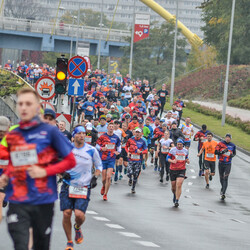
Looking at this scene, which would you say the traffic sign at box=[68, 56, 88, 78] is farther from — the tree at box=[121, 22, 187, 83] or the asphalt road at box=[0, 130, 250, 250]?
the tree at box=[121, 22, 187, 83]

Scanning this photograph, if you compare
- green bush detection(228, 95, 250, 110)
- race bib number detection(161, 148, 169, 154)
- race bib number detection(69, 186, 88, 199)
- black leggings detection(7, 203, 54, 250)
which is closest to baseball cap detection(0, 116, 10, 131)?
race bib number detection(69, 186, 88, 199)

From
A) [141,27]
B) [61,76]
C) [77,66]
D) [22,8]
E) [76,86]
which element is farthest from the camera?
[22,8]

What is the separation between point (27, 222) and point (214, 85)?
6165 centimetres

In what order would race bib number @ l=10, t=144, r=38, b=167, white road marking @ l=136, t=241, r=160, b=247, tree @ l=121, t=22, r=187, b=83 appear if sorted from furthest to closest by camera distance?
tree @ l=121, t=22, r=187, b=83 < white road marking @ l=136, t=241, r=160, b=247 < race bib number @ l=10, t=144, r=38, b=167

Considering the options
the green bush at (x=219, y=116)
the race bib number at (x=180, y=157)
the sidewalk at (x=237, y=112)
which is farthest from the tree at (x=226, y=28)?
the race bib number at (x=180, y=157)

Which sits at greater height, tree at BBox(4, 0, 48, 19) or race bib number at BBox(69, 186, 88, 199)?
tree at BBox(4, 0, 48, 19)

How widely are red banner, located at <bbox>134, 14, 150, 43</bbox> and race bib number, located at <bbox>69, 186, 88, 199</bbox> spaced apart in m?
53.7

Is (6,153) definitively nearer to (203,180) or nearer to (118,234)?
(118,234)

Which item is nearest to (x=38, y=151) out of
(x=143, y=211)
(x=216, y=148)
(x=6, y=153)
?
(x=6, y=153)

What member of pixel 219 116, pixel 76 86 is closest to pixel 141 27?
pixel 219 116

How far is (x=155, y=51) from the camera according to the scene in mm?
78625

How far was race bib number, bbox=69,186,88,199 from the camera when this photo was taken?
10.9 m

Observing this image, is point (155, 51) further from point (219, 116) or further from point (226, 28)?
point (219, 116)

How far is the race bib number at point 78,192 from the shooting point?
10.9 m
